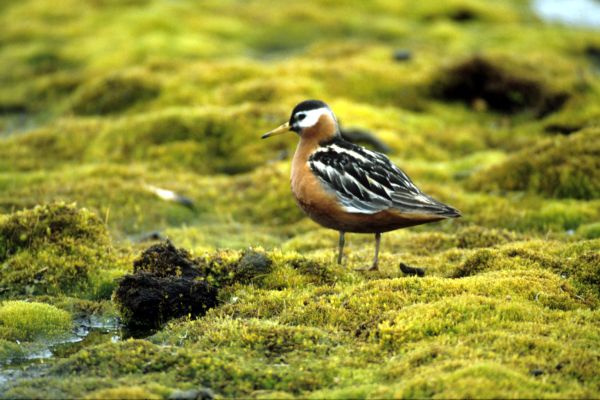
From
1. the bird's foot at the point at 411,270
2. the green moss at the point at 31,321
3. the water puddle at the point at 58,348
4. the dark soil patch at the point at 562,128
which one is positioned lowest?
the water puddle at the point at 58,348

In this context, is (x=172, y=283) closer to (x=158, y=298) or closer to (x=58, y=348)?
(x=158, y=298)

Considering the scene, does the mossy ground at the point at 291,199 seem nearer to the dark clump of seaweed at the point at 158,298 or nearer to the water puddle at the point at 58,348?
the water puddle at the point at 58,348

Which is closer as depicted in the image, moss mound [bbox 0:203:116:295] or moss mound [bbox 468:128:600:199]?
moss mound [bbox 0:203:116:295]

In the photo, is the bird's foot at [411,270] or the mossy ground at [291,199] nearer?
the mossy ground at [291,199]

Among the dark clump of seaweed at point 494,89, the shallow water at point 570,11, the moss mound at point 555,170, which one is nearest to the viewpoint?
the moss mound at point 555,170

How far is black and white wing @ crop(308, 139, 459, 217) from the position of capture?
467 inches

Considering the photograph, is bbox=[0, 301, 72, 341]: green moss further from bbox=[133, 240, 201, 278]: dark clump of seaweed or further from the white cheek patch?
the white cheek patch

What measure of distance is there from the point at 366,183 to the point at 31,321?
16.2 feet

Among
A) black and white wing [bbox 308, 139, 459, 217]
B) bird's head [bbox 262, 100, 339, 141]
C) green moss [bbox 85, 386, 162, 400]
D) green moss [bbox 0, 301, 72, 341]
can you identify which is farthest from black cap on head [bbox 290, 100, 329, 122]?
green moss [bbox 85, 386, 162, 400]

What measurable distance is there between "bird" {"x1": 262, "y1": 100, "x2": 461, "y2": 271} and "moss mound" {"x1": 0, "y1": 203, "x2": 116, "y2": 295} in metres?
3.35

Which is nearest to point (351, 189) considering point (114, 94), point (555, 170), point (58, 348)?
point (58, 348)

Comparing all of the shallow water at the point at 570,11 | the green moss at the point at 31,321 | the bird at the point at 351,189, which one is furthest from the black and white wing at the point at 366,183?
the shallow water at the point at 570,11

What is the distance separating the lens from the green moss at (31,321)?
10719mm

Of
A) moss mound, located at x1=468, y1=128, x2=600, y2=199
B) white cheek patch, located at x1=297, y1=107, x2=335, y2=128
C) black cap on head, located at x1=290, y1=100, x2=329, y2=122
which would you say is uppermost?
black cap on head, located at x1=290, y1=100, x2=329, y2=122
